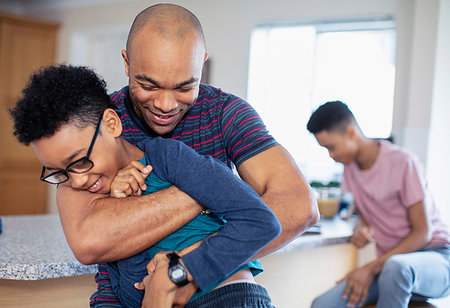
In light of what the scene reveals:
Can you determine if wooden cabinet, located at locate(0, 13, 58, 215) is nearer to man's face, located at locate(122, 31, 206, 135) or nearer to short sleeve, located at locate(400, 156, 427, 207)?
short sleeve, located at locate(400, 156, 427, 207)

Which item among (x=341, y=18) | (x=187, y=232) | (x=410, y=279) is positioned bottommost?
(x=410, y=279)

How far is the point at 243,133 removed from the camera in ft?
4.29

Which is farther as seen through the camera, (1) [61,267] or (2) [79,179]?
(1) [61,267]

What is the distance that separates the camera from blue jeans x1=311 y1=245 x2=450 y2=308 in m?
2.11

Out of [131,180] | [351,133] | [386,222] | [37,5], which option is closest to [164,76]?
[131,180]

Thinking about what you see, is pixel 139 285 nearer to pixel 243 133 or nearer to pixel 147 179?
pixel 147 179

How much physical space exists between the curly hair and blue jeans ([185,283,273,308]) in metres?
0.48

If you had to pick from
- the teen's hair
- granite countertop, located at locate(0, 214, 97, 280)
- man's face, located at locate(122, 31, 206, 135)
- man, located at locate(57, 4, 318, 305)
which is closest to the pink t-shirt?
the teen's hair

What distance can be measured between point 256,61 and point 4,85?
10.1ft

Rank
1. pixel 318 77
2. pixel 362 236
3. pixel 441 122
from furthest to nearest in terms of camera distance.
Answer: pixel 318 77, pixel 441 122, pixel 362 236

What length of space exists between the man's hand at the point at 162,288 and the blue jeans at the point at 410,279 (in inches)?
54.3

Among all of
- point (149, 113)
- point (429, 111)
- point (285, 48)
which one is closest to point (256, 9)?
point (285, 48)

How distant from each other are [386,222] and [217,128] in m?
1.51

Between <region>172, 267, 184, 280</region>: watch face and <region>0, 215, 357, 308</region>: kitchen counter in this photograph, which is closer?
<region>172, 267, 184, 280</region>: watch face
